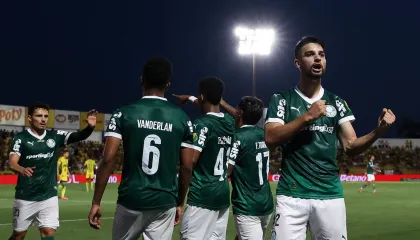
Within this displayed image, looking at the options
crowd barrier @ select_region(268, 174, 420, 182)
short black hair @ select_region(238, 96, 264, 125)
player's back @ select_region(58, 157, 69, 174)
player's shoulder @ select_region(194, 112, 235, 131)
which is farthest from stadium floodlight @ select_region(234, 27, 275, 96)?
player's shoulder @ select_region(194, 112, 235, 131)

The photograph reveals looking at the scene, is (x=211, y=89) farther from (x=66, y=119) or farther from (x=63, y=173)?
(x=66, y=119)

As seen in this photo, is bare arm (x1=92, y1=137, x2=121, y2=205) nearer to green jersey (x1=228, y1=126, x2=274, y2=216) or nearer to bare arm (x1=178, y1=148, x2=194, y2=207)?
bare arm (x1=178, y1=148, x2=194, y2=207)

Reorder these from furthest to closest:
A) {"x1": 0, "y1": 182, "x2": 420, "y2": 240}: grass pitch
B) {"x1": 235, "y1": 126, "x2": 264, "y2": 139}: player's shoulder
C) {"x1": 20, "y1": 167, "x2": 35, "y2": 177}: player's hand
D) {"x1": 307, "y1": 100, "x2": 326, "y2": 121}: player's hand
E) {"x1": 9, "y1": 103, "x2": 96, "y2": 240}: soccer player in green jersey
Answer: {"x1": 0, "y1": 182, "x2": 420, "y2": 240}: grass pitch
{"x1": 9, "y1": 103, "x2": 96, "y2": 240}: soccer player in green jersey
{"x1": 20, "y1": 167, "x2": 35, "y2": 177}: player's hand
{"x1": 235, "y1": 126, "x2": 264, "y2": 139}: player's shoulder
{"x1": 307, "y1": 100, "x2": 326, "y2": 121}: player's hand

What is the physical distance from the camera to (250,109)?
25.8 ft

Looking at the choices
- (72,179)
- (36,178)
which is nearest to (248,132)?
(36,178)

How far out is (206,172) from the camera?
739 centimetres

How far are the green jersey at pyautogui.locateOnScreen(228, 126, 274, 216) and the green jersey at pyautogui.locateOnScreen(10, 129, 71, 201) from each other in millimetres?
3247

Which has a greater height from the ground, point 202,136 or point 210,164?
point 202,136

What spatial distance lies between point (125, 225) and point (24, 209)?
4467 mm

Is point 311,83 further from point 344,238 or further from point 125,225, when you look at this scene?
point 125,225

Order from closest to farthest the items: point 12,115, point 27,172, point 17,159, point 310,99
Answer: point 310,99, point 27,172, point 17,159, point 12,115

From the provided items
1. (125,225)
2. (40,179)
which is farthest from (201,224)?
(40,179)

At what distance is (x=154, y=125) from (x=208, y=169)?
2022mm

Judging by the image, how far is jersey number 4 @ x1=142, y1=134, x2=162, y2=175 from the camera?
17.9 feet
